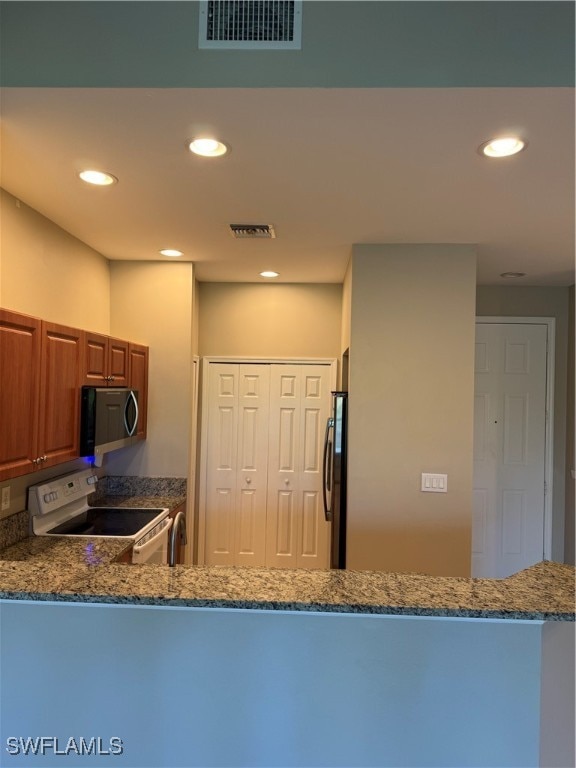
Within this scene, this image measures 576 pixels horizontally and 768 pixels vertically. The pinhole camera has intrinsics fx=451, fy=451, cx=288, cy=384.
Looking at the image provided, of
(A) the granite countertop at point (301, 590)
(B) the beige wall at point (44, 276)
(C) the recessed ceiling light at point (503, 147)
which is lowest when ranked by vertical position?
(A) the granite countertop at point (301, 590)

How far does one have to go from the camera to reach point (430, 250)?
2.78m

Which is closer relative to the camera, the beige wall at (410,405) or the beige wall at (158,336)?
the beige wall at (410,405)

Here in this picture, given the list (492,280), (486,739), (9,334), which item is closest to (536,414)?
(492,280)

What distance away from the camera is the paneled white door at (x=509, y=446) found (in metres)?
3.81

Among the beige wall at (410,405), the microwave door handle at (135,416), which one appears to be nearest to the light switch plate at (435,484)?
the beige wall at (410,405)

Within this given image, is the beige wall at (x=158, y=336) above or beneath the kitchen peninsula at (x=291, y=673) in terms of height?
above

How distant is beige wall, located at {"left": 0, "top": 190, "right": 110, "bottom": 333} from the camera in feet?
7.23

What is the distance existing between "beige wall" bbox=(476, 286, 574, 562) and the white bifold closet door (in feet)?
5.15

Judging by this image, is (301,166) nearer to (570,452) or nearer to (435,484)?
(435,484)

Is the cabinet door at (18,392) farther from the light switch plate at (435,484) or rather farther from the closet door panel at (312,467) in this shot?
the closet door panel at (312,467)

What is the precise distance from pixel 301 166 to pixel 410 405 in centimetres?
156

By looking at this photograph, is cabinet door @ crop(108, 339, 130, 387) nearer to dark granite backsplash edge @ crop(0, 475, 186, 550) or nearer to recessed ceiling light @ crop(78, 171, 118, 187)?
dark granite backsplash edge @ crop(0, 475, 186, 550)

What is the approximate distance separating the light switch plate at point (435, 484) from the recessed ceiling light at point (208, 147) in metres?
Answer: 2.10

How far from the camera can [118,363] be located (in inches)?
113
